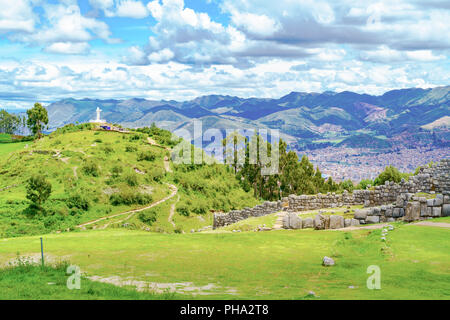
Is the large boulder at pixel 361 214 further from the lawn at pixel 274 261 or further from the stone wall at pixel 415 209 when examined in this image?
the lawn at pixel 274 261

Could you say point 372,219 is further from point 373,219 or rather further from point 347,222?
point 347,222

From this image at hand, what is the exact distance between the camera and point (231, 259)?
18.1 metres

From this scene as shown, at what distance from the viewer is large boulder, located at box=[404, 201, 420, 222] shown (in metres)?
23.7

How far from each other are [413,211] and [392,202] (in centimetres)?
656

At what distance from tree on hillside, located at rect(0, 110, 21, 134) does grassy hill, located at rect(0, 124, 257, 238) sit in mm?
80062

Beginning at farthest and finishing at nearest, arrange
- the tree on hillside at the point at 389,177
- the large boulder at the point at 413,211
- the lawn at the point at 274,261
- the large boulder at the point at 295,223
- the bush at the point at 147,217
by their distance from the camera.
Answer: the bush at the point at 147,217
the tree on hillside at the point at 389,177
the large boulder at the point at 295,223
the large boulder at the point at 413,211
the lawn at the point at 274,261

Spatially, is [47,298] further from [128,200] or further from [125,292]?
[128,200]

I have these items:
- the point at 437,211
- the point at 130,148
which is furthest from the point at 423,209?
the point at 130,148

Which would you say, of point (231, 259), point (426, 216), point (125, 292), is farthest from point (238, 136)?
point (125, 292)

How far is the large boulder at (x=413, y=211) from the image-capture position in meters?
23.7

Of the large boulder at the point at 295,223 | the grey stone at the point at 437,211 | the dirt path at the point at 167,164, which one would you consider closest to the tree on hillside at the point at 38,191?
the dirt path at the point at 167,164

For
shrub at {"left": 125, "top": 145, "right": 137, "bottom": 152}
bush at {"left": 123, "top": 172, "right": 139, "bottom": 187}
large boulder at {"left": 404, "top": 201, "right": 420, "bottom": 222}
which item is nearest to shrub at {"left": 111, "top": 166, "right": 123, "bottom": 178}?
bush at {"left": 123, "top": 172, "right": 139, "bottom": 187}

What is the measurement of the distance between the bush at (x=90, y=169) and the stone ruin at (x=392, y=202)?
1355 inches

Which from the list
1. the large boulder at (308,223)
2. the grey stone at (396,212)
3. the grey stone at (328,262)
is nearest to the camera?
the grey stone at (328,262)
